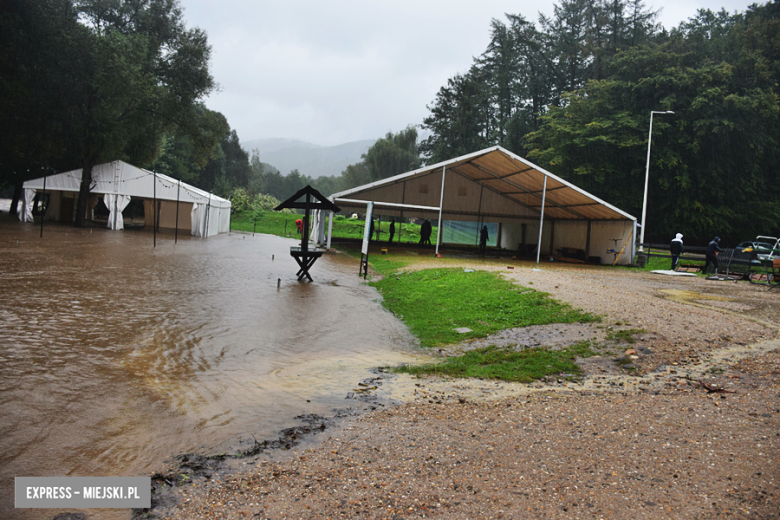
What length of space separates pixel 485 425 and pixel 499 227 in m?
31.9

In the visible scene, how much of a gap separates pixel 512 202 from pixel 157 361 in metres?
26.4

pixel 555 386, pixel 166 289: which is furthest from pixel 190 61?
pixel 555 386

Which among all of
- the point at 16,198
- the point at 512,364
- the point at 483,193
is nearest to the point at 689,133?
the point at 483,193

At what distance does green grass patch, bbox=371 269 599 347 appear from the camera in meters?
8.74

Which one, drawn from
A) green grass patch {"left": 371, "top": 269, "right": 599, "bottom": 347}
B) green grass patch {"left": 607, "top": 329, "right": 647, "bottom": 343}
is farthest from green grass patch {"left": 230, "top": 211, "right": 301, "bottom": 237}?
green grass patch {"left": 607, "top": 329, "right": 647, "bottom": 343}

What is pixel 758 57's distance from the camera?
30.4 metres

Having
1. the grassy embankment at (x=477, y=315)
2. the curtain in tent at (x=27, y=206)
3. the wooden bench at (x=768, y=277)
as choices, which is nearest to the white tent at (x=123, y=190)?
the curtain in tent at (x=27, y=206)

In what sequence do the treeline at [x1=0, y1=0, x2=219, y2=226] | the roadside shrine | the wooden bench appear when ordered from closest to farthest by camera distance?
the wooden bench, the roadside shrine, the treeline at [x1=0, y1=0, x2=219, y2=226]

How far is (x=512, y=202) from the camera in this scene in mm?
30094

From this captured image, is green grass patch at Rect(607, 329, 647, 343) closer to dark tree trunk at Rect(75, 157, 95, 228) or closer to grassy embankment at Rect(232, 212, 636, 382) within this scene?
grassy embankment at Rect(232, 212, 636, 382)

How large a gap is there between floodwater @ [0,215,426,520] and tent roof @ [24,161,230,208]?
65.9 ft

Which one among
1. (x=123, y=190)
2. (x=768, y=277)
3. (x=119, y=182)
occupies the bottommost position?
(x=768, y=277)

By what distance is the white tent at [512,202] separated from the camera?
2303 centimetres

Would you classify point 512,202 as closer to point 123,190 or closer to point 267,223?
point 123,190
